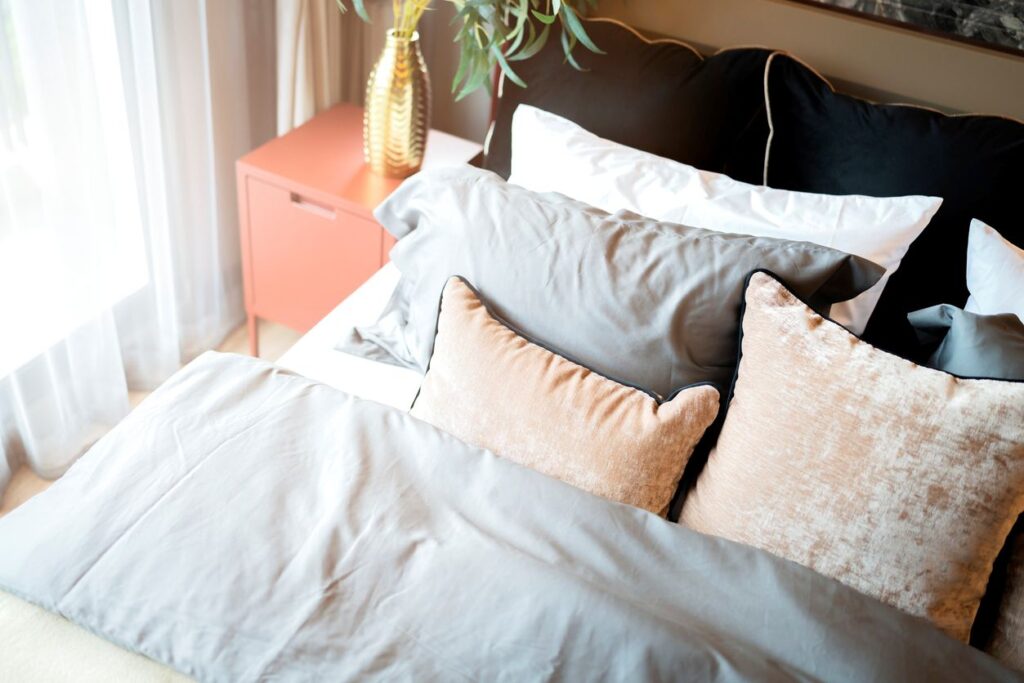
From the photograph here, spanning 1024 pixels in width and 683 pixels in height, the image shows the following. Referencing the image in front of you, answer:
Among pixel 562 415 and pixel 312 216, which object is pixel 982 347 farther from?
pixel 312 216

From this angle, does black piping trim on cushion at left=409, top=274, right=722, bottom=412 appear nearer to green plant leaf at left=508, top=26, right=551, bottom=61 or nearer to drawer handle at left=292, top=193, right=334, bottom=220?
green plant leaf at left=508, top=26, right=551, bottom=61

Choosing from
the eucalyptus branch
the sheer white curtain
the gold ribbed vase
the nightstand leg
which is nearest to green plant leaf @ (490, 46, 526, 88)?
the eucalyptus branch

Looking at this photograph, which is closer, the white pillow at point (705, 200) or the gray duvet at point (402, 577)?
the gray duvet at point (402, 577)

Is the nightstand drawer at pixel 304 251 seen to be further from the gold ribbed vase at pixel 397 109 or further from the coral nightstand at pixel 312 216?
the gold ribbed vase at pixel 397 109

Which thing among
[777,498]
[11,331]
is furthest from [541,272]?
[11,331]

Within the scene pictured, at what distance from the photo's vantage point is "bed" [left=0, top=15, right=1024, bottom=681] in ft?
3.32

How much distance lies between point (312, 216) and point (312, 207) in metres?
0.02

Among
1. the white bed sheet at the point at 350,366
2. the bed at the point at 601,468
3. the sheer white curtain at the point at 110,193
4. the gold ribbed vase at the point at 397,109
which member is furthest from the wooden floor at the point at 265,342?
the bed at the point at 601,468

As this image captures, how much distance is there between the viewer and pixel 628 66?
1687mm

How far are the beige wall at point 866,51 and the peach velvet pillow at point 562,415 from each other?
0.85 meters

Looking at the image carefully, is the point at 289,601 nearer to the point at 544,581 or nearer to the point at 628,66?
the point at 544,581

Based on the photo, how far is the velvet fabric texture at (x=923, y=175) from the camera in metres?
1.45

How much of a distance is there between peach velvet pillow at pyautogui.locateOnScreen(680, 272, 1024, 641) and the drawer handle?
1074 millimetres

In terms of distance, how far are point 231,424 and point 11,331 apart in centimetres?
76
